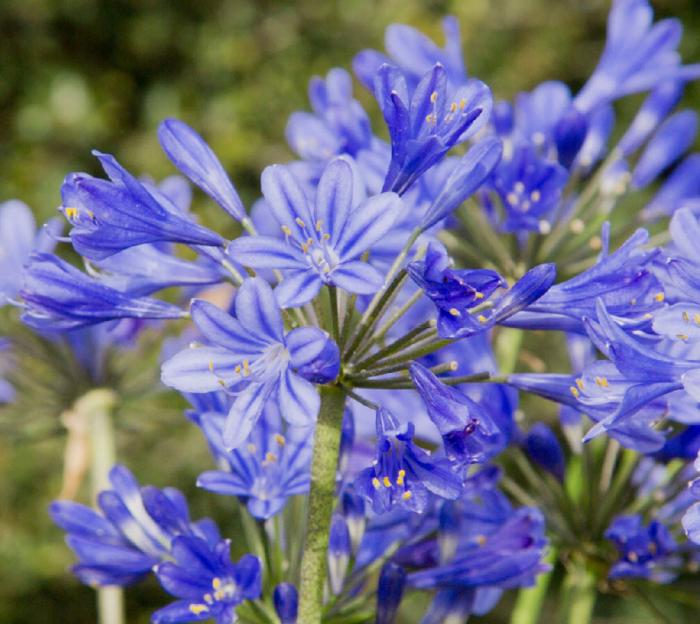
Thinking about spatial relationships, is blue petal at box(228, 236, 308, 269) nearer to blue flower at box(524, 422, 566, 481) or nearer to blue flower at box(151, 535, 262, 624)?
blue flower at box(151, 535, 262, 624)

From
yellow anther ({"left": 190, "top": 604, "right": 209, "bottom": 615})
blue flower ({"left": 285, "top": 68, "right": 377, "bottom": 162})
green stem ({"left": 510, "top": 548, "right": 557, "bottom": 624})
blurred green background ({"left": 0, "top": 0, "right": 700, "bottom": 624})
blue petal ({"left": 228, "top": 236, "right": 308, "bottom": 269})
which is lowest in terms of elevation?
yellow anther ({"left": 190, "top": 604, "right": 209, "bottom": 615})

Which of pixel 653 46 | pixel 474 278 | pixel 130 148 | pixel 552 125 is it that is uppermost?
pixel 130 148

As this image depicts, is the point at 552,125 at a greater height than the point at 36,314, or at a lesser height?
greater

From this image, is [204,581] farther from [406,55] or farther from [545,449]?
[406,55]

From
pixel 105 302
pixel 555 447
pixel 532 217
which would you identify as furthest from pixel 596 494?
pixel 105 302

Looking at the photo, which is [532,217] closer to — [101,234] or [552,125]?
[552,125]

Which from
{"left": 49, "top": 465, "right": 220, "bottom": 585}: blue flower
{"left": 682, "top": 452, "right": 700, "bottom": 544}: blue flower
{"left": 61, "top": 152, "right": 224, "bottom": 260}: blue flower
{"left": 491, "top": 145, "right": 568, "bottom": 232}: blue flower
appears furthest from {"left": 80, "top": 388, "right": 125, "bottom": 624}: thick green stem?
{"left": 682, "top": 452, "right": 700, "bottom": 544}: blue flower
